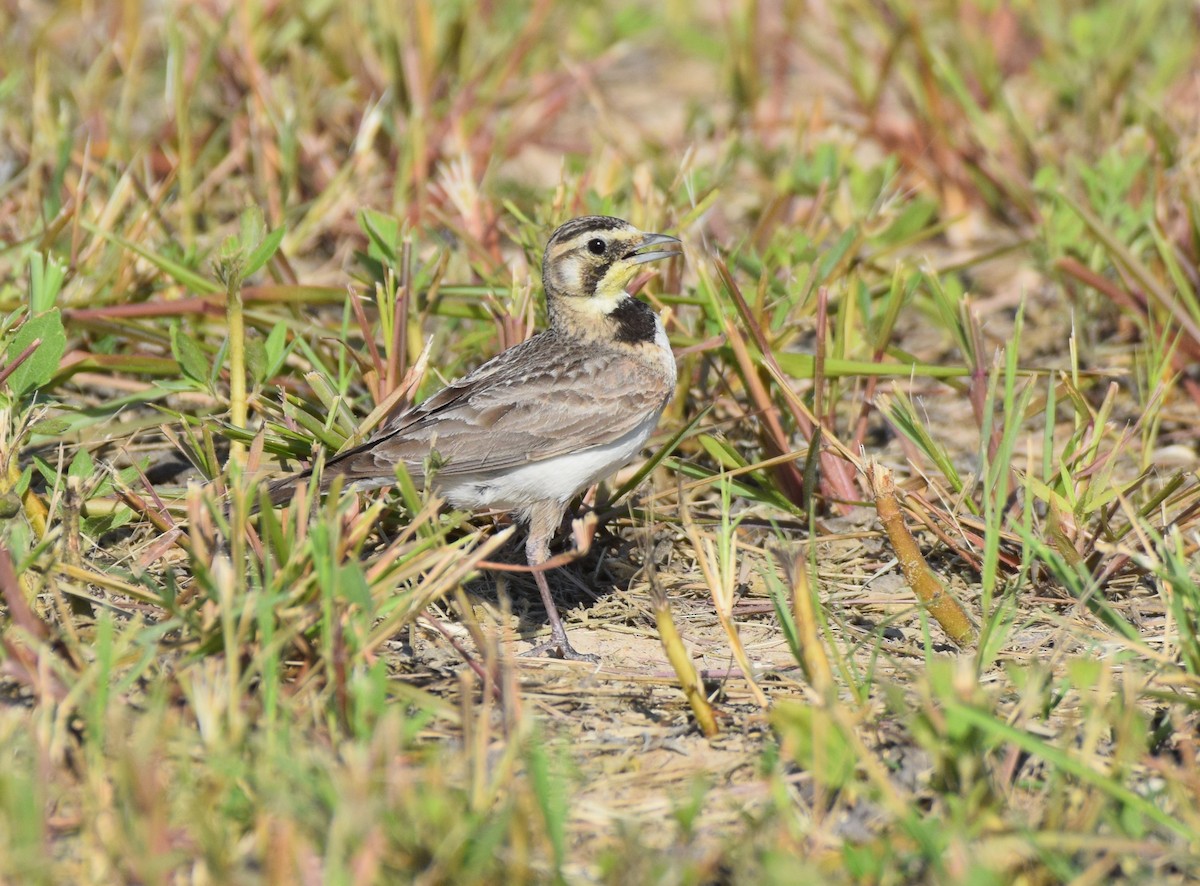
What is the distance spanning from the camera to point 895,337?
21.9 ft

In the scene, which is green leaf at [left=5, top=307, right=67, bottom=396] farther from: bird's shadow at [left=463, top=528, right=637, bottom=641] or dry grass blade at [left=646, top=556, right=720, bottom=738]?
dry grass blade at [left=646, top=556, right=720, bottom=738]

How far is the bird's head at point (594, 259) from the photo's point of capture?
5.09 m

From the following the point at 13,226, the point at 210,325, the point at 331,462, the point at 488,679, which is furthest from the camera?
the point at 13,226

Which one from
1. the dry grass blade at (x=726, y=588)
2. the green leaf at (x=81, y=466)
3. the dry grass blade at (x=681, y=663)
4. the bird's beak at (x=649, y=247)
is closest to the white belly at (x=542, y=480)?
the bird's beak at (x=649, y=247)

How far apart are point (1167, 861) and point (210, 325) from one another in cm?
409

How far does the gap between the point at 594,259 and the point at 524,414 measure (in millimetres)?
696

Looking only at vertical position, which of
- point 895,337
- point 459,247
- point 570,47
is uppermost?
point 570,47

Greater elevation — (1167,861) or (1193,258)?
(1193,258)

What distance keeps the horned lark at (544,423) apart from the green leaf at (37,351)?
852 mm

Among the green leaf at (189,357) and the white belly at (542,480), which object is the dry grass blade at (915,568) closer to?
the white belly at (542,480)

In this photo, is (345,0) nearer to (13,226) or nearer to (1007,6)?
(13,226)

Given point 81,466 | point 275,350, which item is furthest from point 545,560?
point 81,466

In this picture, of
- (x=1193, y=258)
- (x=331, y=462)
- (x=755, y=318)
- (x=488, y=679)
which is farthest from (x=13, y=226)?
(x=1193, y=258)

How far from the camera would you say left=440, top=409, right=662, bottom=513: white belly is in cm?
473
